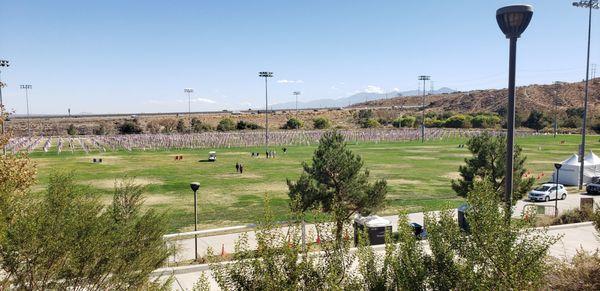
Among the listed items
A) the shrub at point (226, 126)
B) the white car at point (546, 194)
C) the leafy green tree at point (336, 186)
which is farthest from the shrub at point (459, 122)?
the leafy green tree at point (336, 186)

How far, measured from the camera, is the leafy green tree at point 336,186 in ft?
58.9

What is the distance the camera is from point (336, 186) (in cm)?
1806

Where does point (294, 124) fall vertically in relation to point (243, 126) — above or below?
above

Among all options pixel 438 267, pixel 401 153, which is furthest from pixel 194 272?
pixel 401 153

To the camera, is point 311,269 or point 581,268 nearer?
point 311,269

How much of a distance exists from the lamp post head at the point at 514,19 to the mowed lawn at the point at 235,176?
929 cm

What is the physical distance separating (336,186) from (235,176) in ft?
84.3

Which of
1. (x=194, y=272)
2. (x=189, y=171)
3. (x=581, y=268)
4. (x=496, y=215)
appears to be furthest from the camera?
(x=189, y=171)

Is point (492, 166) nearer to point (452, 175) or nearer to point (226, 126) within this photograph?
point (452, 175)

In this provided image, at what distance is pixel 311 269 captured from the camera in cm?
781

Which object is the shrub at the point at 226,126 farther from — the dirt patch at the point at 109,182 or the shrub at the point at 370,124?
the dirt patch at the point at 109,182

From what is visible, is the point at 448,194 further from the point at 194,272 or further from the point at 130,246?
the point at 130,246

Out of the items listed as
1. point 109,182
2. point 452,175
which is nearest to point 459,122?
point 452,175

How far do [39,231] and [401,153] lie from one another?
60826 millimetres
